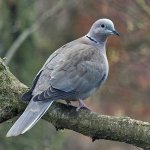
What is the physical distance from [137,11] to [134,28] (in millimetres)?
245

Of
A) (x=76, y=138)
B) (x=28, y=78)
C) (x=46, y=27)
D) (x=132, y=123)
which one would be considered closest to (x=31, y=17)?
(x=28, y=78)

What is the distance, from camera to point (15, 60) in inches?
440

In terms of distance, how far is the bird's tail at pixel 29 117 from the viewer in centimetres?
550

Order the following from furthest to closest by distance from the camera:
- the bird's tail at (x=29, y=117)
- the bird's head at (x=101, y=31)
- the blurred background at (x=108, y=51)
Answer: the blurred background at (x=108, y=51)
the bird's head at (x=101, y=31)
the bird's tail at (x=29, y=117)

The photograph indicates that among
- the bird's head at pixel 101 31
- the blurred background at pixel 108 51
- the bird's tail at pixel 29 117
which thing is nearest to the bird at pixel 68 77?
the bird's tail at pixel 29 117

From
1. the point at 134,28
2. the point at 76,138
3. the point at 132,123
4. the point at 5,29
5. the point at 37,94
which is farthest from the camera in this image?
the point at 76,138

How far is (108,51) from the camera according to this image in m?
11.1

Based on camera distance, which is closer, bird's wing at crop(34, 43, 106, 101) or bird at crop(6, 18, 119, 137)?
bird at crop(6, 18, 119, 137)

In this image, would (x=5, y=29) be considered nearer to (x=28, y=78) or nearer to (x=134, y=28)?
(x=28, y=78)

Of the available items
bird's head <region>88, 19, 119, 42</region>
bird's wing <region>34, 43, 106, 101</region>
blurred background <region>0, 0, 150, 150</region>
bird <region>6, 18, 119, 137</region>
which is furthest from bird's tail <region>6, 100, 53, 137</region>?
blurred background <region>0, 0, 150, 150</region>

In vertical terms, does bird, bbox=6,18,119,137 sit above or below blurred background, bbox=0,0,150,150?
above

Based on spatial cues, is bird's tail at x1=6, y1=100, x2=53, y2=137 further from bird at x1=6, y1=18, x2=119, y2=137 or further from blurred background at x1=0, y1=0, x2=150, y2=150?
blurred background at x1=0, y1=0, x2=150, y2=150

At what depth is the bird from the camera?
229 inches

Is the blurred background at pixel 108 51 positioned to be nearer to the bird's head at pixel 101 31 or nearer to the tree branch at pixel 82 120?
the bird's head at pixel 101 31
